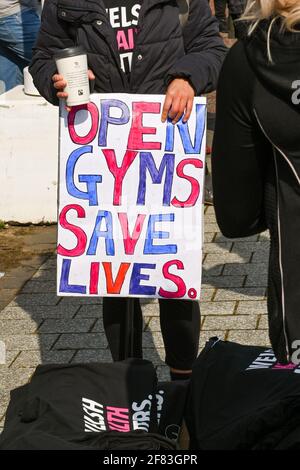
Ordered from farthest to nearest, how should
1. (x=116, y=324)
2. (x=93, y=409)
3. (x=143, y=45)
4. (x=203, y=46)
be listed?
(x=116, y=324) → (x=203, y=46) → (x=143, y=45) → (x=93, y=409)

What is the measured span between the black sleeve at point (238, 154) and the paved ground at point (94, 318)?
6.83 ft

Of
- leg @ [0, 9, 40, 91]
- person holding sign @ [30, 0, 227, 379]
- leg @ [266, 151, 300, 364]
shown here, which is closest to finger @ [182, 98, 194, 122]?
person holding sign @ [30, 0, 227, 379]

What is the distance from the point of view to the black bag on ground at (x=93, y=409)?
316cm

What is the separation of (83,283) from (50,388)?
659 mm

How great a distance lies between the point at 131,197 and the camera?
406cm

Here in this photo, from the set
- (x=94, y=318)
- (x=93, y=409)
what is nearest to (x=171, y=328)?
(x=93, y=409)

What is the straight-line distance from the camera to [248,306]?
18.3ft

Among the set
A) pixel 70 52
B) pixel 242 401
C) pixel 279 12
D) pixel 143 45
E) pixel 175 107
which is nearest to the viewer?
pixel 279 12

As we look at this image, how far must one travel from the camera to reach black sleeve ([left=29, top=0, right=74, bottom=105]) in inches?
163

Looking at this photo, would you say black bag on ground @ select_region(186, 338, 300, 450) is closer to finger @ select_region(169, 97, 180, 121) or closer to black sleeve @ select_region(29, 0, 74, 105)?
finger @ select_region(169, 97, 180, 121)

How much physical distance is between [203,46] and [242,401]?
5.10 feet

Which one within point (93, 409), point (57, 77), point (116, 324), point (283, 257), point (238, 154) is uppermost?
point (57, 77)

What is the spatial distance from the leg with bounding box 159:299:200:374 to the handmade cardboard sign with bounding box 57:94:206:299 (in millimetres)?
200

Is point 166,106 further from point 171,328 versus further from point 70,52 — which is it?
point 171,328
